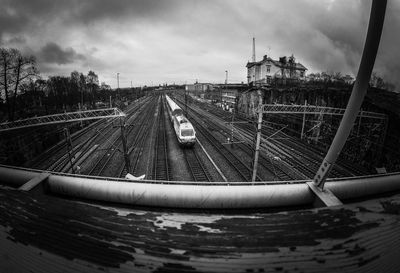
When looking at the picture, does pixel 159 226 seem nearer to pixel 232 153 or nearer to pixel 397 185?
pixel 397 185

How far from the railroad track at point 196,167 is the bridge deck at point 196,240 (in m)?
13.6

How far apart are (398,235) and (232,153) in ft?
64.3

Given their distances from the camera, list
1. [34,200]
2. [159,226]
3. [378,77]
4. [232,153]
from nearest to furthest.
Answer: [159,226]
[34,200]
[232,153]
[378,77]

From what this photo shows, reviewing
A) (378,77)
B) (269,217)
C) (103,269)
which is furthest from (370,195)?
(378,77)

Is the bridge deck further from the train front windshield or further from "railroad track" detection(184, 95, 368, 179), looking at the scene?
the train front windshield

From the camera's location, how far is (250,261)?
1.22m

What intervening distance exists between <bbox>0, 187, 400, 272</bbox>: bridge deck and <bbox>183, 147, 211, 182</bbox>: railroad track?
13.6m

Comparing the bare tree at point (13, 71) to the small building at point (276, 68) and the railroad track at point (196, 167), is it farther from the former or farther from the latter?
the small building at point (276, 68)

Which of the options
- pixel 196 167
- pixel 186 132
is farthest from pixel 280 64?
pixel 196 167

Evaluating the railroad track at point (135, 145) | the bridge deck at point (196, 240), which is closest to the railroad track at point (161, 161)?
the railroad track at point (135, 145)

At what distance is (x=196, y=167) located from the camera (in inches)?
690

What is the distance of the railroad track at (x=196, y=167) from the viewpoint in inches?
618

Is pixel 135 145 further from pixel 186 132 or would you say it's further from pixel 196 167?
pixel 196 167

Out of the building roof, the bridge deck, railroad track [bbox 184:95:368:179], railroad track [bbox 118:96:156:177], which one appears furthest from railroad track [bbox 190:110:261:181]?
the building roof
